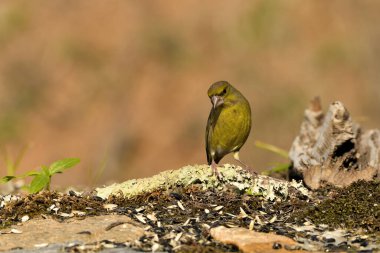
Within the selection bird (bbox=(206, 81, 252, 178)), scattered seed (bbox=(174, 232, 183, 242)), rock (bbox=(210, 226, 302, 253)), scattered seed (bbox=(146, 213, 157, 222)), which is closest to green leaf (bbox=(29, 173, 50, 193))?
scattered seed (bbox=(146, 213, 157, 222))

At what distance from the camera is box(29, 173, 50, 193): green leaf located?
5.58m

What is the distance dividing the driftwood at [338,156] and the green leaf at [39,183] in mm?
2161

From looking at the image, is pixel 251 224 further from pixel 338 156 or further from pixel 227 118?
pixel 227 118

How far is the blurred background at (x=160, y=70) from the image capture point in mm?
18141

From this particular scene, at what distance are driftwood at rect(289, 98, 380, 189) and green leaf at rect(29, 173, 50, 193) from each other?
216 cm

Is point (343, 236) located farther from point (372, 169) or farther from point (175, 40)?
point (175, 40)

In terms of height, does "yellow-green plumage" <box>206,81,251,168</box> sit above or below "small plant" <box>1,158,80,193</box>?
above

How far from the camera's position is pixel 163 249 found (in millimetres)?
4473

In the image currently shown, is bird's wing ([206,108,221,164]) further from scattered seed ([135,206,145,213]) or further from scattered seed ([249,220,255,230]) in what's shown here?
scattered seed ([249,220,255,230])

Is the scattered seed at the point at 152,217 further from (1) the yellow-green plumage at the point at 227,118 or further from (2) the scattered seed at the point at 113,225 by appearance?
(1) the yellow-green plumage at the point at 227,118

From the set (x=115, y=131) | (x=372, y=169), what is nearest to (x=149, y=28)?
(x=115, y=131)

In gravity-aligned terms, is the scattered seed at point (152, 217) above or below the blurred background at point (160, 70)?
below

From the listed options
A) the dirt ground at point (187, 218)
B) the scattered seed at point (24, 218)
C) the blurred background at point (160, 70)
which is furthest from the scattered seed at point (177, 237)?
the blurred background at point (160, 70)

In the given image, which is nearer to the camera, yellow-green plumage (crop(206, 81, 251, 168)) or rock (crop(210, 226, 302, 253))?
rock (crop(210, 226, 302, 253))
